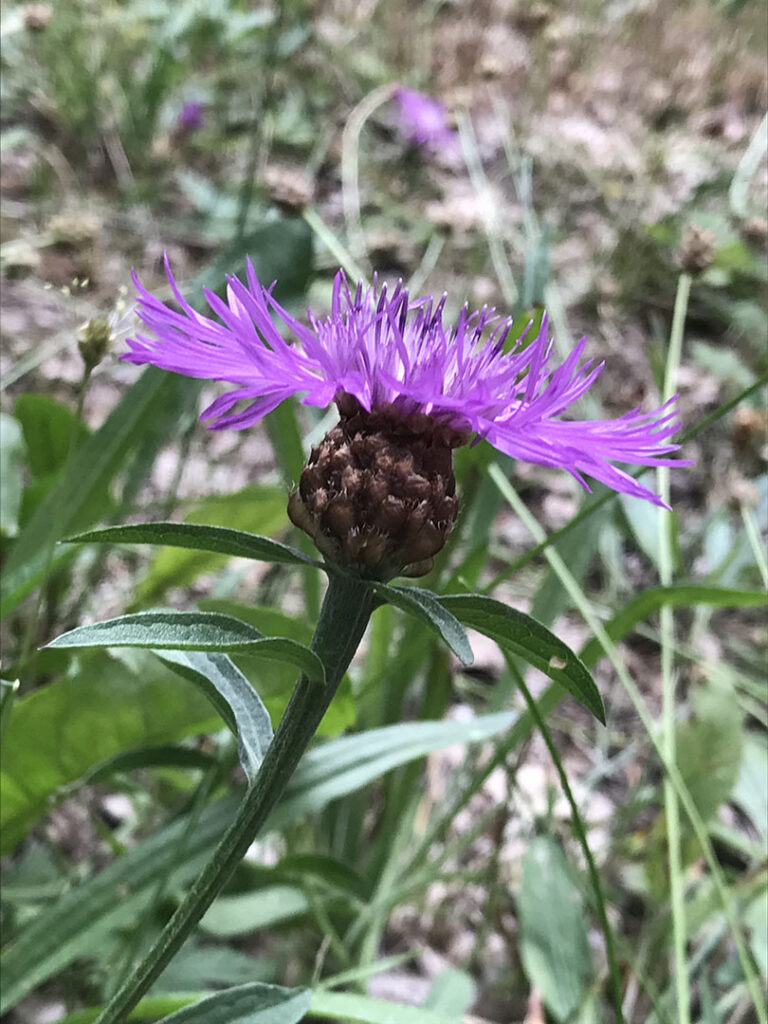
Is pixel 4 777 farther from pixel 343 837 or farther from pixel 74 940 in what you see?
pixel 343 837

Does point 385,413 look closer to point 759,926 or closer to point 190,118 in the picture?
point 759,926

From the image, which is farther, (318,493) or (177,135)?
(177,135)

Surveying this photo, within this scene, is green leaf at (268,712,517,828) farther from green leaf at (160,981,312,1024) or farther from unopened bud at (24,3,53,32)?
unopened bud at (24,3,53,32)

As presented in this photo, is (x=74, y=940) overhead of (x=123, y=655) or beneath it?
beneath

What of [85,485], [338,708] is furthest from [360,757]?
[85,485]

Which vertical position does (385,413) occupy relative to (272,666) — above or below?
above

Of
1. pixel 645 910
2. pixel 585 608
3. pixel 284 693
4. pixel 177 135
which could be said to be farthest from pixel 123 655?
pixel 177 135
